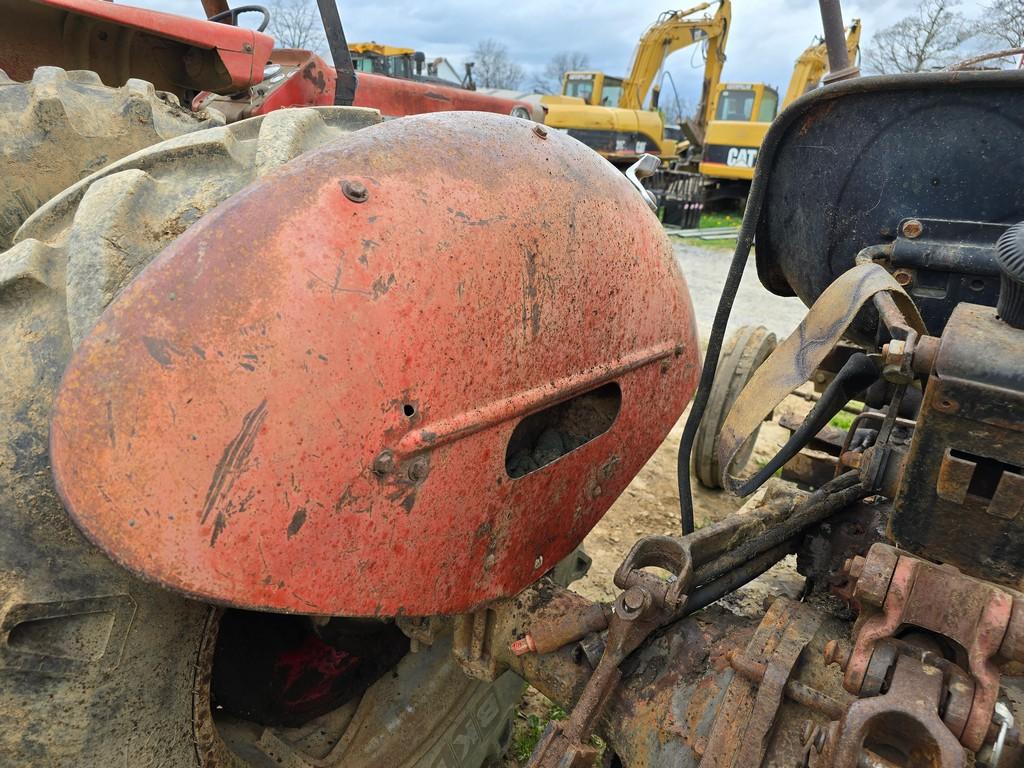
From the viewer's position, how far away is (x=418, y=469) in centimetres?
88

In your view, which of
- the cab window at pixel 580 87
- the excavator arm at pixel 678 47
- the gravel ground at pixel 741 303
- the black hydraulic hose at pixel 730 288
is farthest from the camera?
the cab window at pixel 580 87

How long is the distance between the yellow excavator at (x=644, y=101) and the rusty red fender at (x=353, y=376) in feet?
36.0

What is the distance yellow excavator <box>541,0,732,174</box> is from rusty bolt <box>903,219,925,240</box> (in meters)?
10.5

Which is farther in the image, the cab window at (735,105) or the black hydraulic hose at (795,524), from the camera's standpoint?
the cab window at (735,105)

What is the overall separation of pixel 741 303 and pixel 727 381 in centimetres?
379

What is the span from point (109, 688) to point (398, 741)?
605 millimetres

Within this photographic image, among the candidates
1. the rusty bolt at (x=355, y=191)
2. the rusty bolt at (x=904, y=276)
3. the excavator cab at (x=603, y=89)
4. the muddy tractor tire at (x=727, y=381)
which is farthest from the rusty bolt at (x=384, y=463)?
the excavator cab at (x=603, y=89)

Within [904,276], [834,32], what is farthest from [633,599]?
[834,32]

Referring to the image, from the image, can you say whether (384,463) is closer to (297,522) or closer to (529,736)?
(297,522)

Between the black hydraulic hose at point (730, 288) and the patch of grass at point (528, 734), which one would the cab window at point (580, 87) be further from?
the patch of grass at point (528, 734)

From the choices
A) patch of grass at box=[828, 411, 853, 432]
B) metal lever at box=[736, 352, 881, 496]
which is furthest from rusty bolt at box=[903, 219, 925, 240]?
patch of grass at box=[828, 411, 853, 432]

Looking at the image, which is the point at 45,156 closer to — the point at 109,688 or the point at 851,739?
the point at 109,688

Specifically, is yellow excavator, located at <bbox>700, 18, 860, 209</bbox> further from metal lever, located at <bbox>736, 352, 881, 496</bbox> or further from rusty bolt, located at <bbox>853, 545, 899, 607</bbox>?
rusty bolt, located at <bbox>853, 545, 899, 607</bbox>

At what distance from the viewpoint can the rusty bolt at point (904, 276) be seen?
53.6 inches
